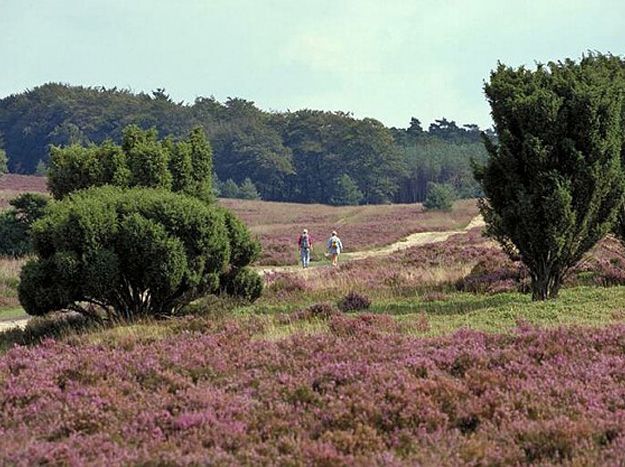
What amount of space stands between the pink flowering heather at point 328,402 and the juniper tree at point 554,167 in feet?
18.6

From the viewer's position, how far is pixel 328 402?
757 cm

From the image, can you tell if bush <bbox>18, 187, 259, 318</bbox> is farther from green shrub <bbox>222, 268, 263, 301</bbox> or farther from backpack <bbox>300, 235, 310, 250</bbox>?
backpack <bbox>300, 235, 310, 250</bbox>

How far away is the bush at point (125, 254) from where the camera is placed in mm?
13664

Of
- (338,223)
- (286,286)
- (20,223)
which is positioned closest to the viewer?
(286,286)

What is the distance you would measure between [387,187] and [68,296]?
103306 millimetres

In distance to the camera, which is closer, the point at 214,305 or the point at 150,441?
the point at 150,441

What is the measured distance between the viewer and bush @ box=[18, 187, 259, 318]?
44.8 feet

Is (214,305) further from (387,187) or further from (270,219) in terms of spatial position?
(387,187)

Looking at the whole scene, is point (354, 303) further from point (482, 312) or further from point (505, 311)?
point (505, 311)

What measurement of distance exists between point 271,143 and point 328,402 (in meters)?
114

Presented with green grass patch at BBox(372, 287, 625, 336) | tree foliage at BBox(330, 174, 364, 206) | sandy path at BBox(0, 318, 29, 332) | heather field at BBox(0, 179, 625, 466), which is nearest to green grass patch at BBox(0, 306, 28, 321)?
sandy path at BBox(0, 318, 29, 332)

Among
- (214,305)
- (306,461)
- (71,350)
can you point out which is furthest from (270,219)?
(306,461)

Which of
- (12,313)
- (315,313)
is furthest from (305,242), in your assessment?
(315,313)

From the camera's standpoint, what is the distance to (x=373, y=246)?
44.8 m
